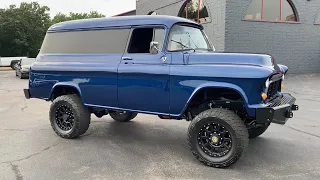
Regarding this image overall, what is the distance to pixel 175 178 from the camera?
4.40 meters

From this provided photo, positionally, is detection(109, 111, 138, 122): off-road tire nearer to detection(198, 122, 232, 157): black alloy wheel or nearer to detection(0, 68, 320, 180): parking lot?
detection(0, 68, 320, 180): parking lot

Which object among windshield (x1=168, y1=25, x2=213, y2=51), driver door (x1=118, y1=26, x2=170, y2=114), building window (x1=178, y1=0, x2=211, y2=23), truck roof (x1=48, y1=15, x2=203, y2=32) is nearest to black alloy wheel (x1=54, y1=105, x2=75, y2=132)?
driver door (x1=118, y1=26, x2=170, y2=114)

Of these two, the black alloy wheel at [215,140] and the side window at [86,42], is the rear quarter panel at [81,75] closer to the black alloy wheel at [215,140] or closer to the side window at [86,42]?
the side window at [86,42]

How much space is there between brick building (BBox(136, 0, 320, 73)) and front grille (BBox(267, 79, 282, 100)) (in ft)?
35.2

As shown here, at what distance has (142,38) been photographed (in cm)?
566

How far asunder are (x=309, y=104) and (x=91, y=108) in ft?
23.1

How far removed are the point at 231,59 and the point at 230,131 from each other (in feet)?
3.38

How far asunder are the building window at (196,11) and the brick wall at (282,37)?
1641 mm

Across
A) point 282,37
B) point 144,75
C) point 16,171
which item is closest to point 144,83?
point 144,75

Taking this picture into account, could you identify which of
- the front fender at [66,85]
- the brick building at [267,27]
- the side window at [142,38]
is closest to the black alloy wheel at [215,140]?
the side window at [142,38]

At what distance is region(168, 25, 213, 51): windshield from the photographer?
5.30 meters

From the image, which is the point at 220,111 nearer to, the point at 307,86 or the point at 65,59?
the point at 65,59

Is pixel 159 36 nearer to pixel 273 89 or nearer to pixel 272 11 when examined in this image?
Result: pixel 273 89

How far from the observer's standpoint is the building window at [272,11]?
1675 centimetres
